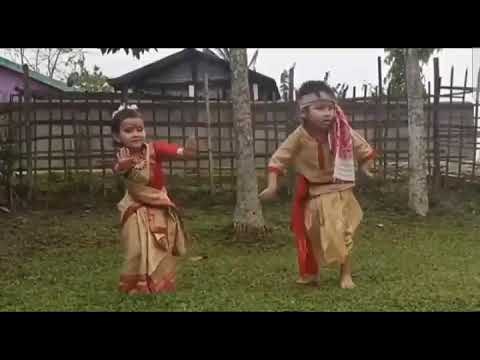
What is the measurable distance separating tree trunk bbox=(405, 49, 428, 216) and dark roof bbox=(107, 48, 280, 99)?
122cm

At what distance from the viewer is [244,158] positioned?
5.19 meters

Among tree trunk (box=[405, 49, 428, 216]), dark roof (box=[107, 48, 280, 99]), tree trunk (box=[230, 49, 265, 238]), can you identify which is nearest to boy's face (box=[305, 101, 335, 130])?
tree trunk (box=[230, 49, 265, 238])

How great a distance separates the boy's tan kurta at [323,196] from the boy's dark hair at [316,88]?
219 millimetres

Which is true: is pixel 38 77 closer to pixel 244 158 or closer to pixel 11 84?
pixel 11 84

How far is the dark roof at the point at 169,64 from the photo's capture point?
521 centimetres

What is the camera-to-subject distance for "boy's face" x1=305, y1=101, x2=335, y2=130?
3822 mm

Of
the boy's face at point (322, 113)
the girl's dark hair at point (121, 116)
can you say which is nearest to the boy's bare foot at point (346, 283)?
the boy's face at point (322, 113)

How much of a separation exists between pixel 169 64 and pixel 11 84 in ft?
6.32

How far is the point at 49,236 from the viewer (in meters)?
5.35

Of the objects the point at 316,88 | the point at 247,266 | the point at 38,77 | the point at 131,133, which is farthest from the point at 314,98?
the point at 38,77
